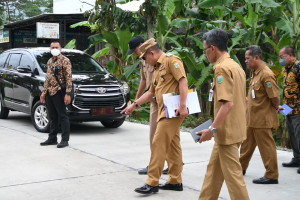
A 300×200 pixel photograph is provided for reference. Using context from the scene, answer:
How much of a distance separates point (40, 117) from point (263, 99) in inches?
211

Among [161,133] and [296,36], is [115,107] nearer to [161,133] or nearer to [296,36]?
[296,36]

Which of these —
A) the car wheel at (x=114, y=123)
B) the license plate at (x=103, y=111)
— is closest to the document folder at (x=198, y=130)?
the license plate at (x=103, y=111)

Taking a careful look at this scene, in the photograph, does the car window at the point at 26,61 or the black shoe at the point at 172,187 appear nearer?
the black shoe at the point at 172,187

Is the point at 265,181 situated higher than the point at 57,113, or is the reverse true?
the point at 57,113

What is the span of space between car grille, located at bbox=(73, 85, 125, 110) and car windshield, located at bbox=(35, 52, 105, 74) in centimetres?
81

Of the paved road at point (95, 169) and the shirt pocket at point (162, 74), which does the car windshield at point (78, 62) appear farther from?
the shirt pocket at point (162, 74)

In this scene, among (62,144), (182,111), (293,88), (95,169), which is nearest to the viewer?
(182,111)

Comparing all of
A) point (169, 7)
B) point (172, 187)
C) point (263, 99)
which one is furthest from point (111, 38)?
point (172, 187)

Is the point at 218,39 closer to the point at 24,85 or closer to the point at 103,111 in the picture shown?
the point at 103,111

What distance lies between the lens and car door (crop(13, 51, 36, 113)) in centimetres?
1007

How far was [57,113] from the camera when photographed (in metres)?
8.30

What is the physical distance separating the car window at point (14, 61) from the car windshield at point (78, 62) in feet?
2.50

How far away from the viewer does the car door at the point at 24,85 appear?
10.1 m

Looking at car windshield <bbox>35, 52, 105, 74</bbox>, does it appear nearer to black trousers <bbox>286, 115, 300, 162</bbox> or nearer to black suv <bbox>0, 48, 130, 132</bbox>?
black suv <bbox>0, 48, 130, 132</bbox>
